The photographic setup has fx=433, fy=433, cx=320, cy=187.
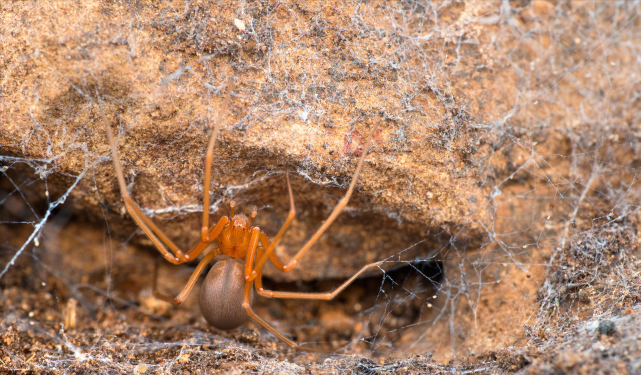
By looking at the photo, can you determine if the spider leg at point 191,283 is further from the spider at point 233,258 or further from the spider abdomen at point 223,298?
the spider abdomen at point 223,298

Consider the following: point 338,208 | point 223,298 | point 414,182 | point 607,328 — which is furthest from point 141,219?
point 607,328

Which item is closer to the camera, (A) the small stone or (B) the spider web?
(A) the small stone

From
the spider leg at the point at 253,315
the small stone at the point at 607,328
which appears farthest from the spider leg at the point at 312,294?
the small stone at the point at 607,328

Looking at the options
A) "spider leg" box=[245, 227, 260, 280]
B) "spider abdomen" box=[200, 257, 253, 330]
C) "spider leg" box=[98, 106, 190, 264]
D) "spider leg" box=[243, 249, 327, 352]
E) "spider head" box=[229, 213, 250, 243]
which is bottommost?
"spider leg" box=[243, 249, 327, 352]

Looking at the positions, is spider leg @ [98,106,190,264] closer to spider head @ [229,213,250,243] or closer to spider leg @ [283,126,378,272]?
spider head @ [229,213,250,243]

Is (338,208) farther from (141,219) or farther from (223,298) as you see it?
(141,219)

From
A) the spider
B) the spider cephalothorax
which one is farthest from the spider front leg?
the spider cephalothorax
